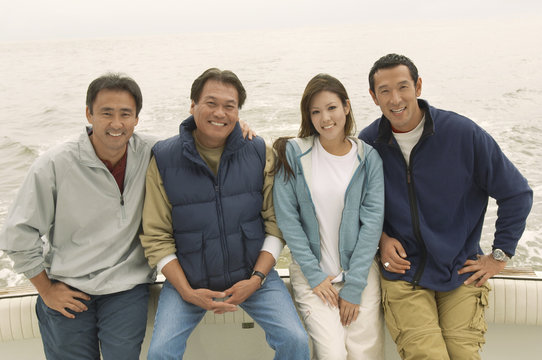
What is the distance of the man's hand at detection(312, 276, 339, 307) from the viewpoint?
1881 mm

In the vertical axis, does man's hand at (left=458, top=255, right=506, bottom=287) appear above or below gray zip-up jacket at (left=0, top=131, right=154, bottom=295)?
below

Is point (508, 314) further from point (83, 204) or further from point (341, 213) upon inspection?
point (83, 204)

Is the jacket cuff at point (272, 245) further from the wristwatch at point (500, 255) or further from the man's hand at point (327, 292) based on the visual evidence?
the wristwatch at point (500, 255)

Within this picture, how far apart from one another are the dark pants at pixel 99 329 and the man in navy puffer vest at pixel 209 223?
5.4 inches

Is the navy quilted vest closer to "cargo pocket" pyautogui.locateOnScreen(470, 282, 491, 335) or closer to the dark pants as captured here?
the dark pants

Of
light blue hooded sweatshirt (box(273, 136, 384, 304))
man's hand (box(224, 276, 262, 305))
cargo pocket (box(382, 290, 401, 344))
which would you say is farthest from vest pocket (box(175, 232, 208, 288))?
cargo pocket (box(382, 290, 401, 344))

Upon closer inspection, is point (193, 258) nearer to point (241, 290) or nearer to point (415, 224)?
point (241, 290)

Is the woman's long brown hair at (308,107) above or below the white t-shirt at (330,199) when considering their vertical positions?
above

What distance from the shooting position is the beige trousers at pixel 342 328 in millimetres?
1787

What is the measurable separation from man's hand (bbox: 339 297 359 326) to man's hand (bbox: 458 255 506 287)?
501 mm

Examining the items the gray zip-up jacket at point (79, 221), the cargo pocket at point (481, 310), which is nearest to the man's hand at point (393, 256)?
the cargo pocket at point (481, 310)

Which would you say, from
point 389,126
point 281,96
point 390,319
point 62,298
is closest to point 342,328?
point 390,319

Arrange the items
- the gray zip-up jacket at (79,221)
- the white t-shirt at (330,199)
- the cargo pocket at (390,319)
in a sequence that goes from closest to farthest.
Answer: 1. the gray zip-up jacket at (79,221)
2. the cargo pocket at (390,319)
3. the white t-shirt at (330,199)

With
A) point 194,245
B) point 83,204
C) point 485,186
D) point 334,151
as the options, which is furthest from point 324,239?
point 83,204
